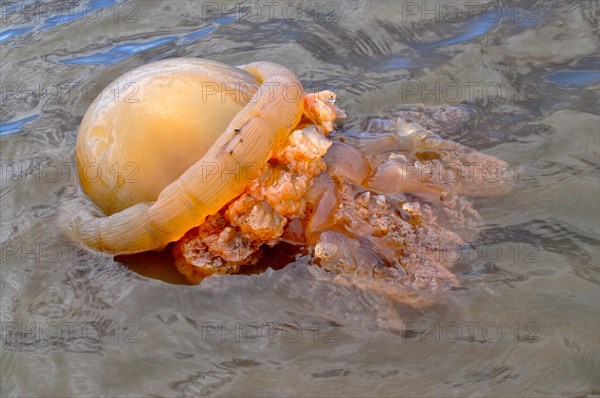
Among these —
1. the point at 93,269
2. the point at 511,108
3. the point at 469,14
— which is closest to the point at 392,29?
the point at 469,14

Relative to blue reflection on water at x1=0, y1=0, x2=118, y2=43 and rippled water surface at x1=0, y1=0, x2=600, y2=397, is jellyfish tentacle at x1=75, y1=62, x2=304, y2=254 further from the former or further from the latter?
blue reflection on water at x1=0, y1=0, x2=118, y2=43

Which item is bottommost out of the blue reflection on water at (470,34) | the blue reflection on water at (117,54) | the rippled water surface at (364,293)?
the rippled water surface at (364,293)

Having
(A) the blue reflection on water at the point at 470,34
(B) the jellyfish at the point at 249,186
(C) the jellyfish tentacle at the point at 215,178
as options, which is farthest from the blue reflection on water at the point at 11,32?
(A) the blue reflection on water at the point at 470,34

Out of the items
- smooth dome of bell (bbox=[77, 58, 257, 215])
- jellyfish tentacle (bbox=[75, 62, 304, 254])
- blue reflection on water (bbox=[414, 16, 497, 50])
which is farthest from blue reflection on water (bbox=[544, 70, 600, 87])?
smooth dome of bell (bbox=[77, 58, 257, 215])

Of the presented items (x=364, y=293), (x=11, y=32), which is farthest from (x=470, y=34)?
(x=11, y=32)

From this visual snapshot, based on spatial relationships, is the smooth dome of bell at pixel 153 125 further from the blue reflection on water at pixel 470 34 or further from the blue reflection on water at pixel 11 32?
the blue reflection on water at pixel 11 32

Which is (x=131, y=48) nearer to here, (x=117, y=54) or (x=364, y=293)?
(x=117, y=54)

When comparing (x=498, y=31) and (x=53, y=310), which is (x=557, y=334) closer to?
(x=53, y=310)
